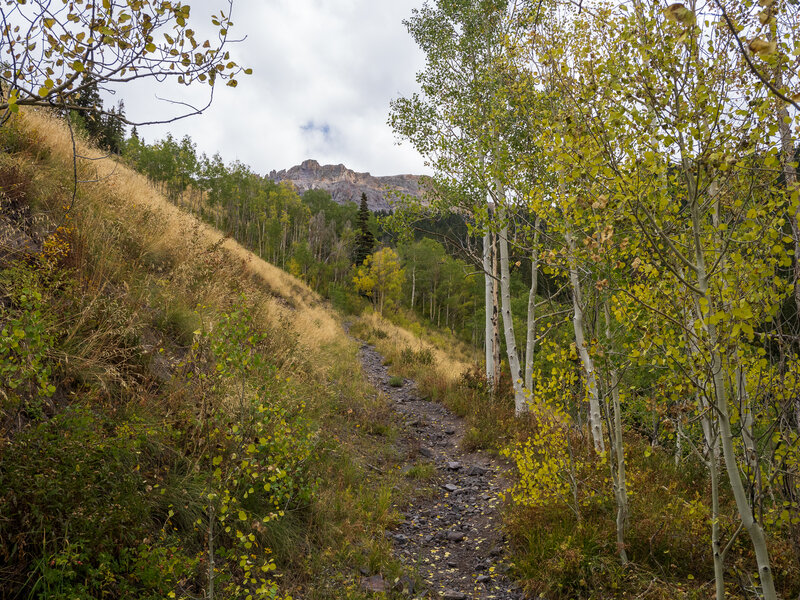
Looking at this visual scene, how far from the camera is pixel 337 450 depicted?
641cm

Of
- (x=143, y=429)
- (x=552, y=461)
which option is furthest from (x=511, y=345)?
(x=143, y=429)

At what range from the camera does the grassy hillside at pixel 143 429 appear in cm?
268

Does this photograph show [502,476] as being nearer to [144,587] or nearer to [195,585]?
[195,585]

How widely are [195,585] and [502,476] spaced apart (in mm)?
4894

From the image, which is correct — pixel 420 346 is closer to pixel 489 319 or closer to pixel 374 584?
pixel 489 319

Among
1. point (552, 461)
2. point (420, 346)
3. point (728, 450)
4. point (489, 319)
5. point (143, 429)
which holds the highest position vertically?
point (489, 319)

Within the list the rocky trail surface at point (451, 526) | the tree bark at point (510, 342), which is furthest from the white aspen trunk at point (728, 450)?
the tree bark at point (510, 342)

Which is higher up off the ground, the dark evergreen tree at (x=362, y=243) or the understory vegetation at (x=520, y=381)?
the dark evergreen tree at (x=362, y=243)

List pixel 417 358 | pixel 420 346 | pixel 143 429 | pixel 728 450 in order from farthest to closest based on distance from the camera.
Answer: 1. pixel 420 346
2. pixel 417 358
3. pixel 143 429
4. pixel 728 450

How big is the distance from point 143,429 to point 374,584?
262 centimetres

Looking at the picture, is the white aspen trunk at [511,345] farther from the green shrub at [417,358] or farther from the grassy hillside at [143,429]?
the green shrub at [417,358]

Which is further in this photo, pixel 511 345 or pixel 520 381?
pixel 511 345

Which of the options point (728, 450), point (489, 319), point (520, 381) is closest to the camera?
point (728, 450)

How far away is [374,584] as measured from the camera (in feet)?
13.5
